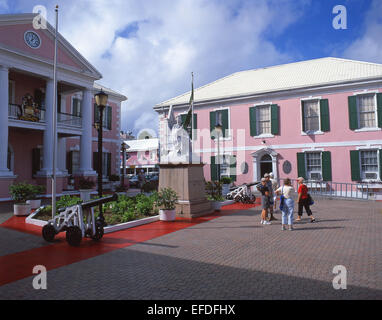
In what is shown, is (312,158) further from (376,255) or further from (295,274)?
(295,274)

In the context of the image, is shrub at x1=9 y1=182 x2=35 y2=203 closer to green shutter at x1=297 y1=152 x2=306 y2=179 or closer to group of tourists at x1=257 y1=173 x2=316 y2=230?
group of tourists at x1=257 y1=173 x2=316 y2=230

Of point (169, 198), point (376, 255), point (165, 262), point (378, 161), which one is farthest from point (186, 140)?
point (378, 161)

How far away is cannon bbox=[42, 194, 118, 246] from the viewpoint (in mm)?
6690

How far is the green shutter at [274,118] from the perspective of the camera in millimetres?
19289

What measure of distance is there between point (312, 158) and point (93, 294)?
17.3m

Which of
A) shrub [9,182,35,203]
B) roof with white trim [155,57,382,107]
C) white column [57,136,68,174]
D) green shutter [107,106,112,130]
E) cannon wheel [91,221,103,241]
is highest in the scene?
roof with white trim [155,57,382,107]

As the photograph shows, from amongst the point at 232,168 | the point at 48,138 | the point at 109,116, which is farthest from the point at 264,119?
the point at 48,138

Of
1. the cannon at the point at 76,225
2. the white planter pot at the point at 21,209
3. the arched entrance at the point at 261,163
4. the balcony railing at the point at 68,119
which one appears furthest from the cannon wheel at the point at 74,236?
the arched entrance at the point at 261,163

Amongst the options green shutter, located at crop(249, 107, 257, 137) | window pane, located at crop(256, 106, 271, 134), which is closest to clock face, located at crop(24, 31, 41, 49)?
green shutter, located at crop(249, 107, 257, 137)

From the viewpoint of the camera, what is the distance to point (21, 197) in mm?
11219

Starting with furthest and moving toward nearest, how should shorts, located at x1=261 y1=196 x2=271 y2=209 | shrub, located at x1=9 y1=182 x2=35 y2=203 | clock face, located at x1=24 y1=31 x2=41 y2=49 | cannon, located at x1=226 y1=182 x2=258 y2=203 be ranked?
1. clock face, located at x1=24 y1=31 x2=41 y2=49
2. cannon, located at x1=226 y1=182 x2=258 y2=203
3. shrub, located at x1=9 y1=182 x2=35 y2=203
4. shorts, located at x1=261 y1=196 x2=271 y2=209

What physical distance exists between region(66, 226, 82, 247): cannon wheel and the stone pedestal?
180 inches

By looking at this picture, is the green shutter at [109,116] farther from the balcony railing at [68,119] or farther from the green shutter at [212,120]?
the green shutter at [212,120]
